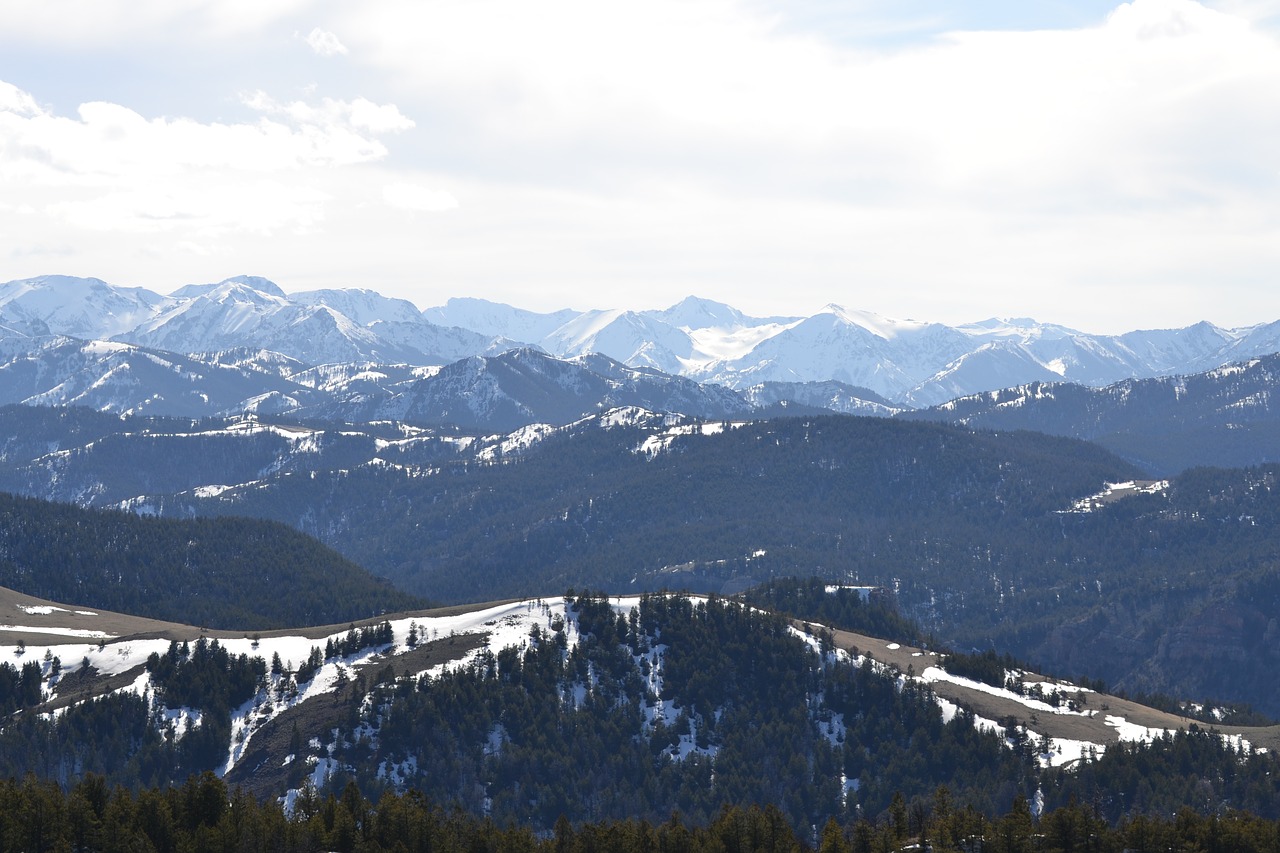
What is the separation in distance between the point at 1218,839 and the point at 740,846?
63.9 m

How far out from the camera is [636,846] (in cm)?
19550

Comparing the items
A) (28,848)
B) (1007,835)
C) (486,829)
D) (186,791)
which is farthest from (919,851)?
(28,848)

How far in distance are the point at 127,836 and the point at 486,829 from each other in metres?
47.4

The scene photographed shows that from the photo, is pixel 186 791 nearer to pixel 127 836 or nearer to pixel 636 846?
pixel 127 836

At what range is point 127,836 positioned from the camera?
177 meters

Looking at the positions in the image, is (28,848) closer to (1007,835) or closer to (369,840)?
(369,840)

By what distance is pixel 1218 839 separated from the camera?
193 meters

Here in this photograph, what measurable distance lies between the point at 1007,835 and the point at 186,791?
110 metres

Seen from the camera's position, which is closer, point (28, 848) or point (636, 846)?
point (28, 848)

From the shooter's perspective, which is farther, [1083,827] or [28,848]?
[1083,827]

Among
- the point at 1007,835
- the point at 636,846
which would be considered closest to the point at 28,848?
the point at 636,846

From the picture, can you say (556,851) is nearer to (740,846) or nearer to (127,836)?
(740,846)

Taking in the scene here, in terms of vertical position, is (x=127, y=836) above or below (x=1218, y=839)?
above

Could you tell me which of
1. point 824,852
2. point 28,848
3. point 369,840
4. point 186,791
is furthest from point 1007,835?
point 28,848
